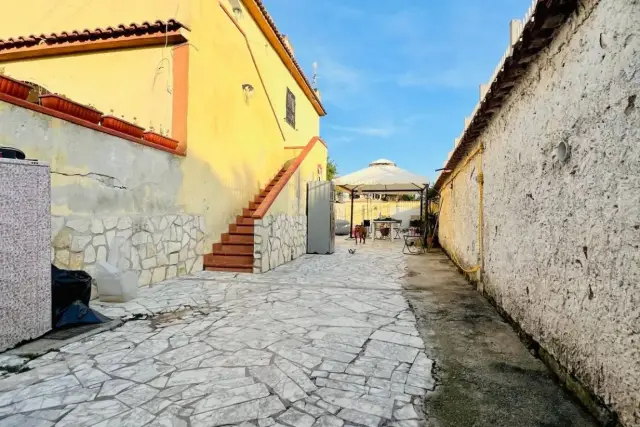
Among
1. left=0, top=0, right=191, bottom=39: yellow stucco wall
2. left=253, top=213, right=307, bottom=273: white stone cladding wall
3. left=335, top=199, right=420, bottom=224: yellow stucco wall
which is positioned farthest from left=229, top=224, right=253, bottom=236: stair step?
left=335, top=199, right=420, bottom=224: yellow stucco wall

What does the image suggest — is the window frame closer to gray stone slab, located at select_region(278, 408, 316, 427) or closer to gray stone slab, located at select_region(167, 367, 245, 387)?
gray stone slab, located at select_region(167, 367, 245, 387)

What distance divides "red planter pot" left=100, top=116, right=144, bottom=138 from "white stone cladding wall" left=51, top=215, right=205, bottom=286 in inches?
52.4

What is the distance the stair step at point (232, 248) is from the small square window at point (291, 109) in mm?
→ 6410

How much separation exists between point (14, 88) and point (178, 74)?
10.9ft

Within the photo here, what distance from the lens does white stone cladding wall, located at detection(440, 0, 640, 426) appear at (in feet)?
6.70

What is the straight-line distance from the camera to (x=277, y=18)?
38.3 ft

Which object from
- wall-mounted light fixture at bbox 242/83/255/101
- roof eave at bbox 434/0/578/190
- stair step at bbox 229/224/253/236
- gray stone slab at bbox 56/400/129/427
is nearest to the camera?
gray stone slab at bbox 56/400/129/427

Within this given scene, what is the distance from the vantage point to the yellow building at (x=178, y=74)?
715 centimetres

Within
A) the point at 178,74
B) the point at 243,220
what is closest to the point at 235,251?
the point at 243,220

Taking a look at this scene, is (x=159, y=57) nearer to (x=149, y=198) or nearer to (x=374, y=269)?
(x=149, y=198)

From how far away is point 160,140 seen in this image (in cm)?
632

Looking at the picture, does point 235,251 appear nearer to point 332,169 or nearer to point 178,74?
point 178,74

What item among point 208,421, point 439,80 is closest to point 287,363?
point 208,421

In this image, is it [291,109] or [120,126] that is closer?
[120,126]
